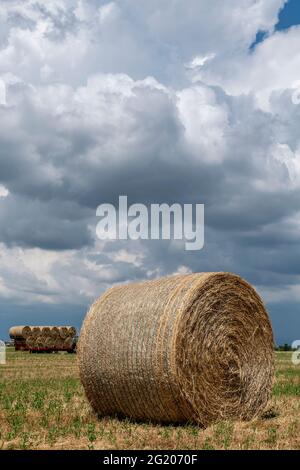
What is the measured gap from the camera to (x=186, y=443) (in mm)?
8719

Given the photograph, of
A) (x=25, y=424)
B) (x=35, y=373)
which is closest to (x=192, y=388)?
(x=25, y=424)

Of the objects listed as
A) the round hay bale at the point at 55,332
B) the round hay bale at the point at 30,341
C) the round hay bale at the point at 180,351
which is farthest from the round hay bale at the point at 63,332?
the round hay bale at the point at 180,351

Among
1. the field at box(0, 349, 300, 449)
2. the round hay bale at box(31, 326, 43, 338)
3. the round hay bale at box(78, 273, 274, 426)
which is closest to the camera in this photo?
the field at box(0, 349, 300, 449)

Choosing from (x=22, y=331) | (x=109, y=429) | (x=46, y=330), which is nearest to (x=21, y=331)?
(x=22, y=331)

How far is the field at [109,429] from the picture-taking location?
8.73 m

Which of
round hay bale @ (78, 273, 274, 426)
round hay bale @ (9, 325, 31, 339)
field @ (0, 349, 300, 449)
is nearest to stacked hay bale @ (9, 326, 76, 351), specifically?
round hay bale @ (9, 325, 31, 339)

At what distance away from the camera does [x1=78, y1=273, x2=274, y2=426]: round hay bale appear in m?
10.2

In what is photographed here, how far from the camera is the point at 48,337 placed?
37469 millimetres

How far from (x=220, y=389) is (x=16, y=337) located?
29402mm

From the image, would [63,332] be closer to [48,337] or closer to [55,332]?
[55,332]

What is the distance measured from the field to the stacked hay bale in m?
23.3

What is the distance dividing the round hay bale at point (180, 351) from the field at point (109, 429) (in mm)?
337

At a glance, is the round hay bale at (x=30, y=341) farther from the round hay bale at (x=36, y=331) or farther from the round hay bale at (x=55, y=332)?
the round hay bale at (x=55, y=332)

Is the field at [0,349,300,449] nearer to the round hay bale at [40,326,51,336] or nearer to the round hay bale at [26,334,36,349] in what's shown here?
the round hay bale at [40,326,51,336]
